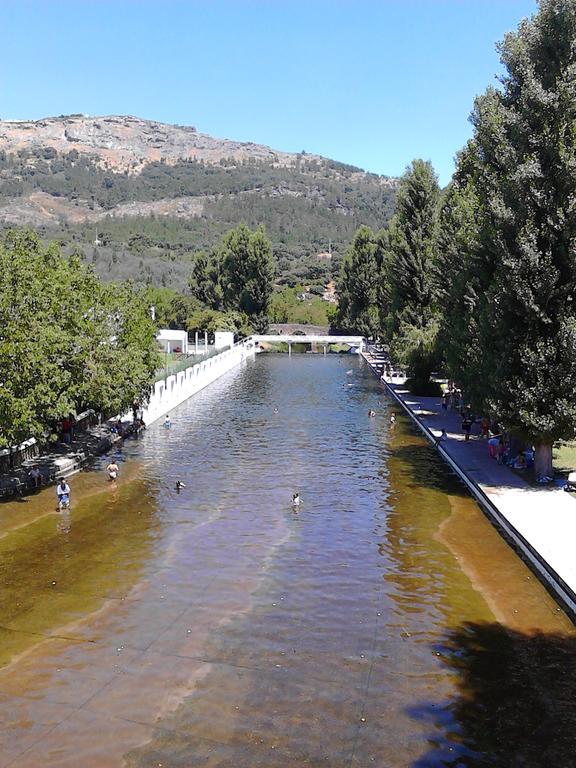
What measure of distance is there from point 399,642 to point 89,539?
1095 centimetres

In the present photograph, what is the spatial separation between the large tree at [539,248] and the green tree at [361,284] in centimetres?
7325

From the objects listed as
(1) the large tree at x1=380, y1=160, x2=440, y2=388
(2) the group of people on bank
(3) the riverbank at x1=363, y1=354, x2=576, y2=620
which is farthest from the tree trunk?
(1) the large tree at x1=380, y1=160, x2=440, y2=388

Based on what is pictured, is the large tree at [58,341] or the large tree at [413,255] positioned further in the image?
the large tree at [413,255]

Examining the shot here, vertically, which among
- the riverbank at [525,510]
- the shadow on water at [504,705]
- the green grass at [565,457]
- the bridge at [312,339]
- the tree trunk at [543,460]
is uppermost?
the bridge at [312,339]

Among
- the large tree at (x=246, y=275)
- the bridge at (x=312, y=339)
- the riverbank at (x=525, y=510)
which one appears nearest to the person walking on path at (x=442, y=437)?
the riverbank at (x=525, y=510)

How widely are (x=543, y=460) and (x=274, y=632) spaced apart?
15619 mm

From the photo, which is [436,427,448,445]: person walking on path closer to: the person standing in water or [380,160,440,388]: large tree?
the person standing in water

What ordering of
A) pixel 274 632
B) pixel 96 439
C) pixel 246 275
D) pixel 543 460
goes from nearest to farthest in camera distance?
pixel 274 632
pixel 543 460
pixel 96 439
pixel 246 275

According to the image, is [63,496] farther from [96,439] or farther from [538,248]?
[538,248]

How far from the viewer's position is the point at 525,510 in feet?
77.2

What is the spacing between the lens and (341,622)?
53.2ft

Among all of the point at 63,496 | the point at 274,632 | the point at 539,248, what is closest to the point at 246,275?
the point at 539,248

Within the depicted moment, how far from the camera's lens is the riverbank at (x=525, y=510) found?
719 inches

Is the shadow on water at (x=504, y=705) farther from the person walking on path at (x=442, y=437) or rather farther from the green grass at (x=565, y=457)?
the person walking on path at (x=442, y=437)
